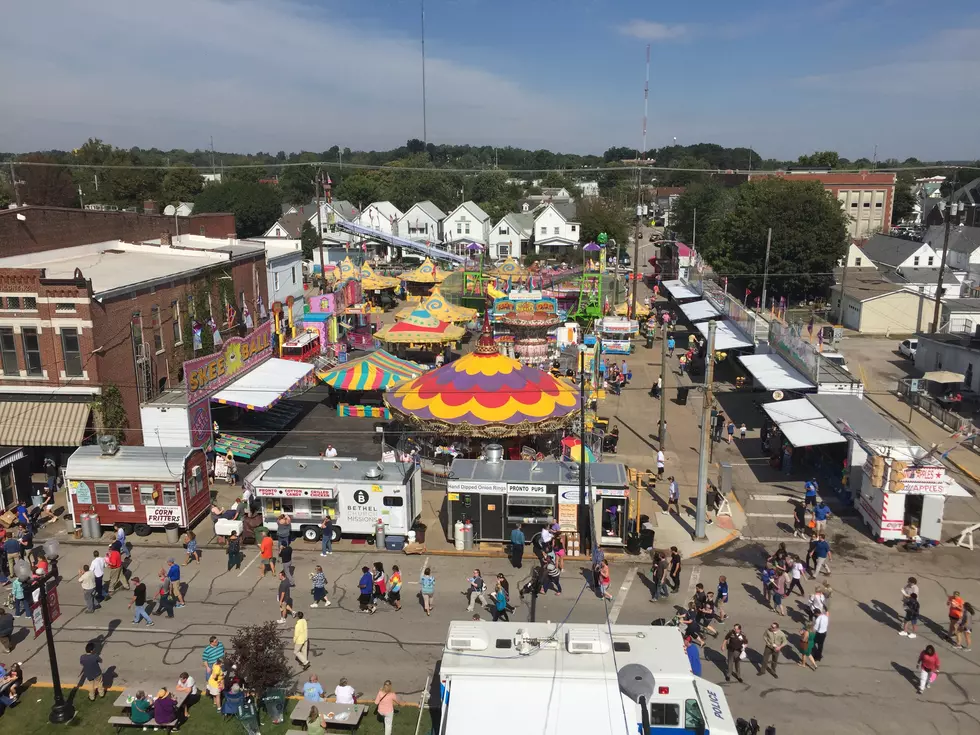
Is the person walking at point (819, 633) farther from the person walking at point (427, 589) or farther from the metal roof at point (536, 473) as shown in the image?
the person walking at point (427, 589)

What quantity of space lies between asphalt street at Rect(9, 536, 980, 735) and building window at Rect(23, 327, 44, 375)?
800cm

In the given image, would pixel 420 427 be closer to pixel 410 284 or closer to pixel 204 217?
pixel 204 217

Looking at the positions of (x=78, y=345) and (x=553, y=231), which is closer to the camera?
(x=78, y=345)

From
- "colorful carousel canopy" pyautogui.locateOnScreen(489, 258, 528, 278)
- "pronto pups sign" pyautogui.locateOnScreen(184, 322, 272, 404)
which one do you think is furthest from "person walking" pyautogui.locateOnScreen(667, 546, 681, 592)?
"colorful carousel canopy" pyautogui.locateOnScreen(489, 258, 528, 278)

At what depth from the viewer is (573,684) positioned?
11.7 meters

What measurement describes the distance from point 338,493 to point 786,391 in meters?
19.2

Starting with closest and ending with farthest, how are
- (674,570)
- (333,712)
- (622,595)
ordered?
(333,712) < (674,570) < (622,595)

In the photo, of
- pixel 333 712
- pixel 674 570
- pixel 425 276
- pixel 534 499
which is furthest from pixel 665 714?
pixel 425 276

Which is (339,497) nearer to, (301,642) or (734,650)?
(301,642)

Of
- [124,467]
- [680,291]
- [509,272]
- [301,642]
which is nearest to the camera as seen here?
[301,642]

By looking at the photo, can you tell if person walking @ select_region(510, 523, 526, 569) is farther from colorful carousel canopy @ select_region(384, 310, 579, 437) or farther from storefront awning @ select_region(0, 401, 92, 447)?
storefront awning @ select_region(0, 401, 92, 447)

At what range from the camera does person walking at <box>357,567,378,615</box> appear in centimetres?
1880

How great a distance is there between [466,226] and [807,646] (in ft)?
302

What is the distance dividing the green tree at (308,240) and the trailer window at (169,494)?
7595 cm
